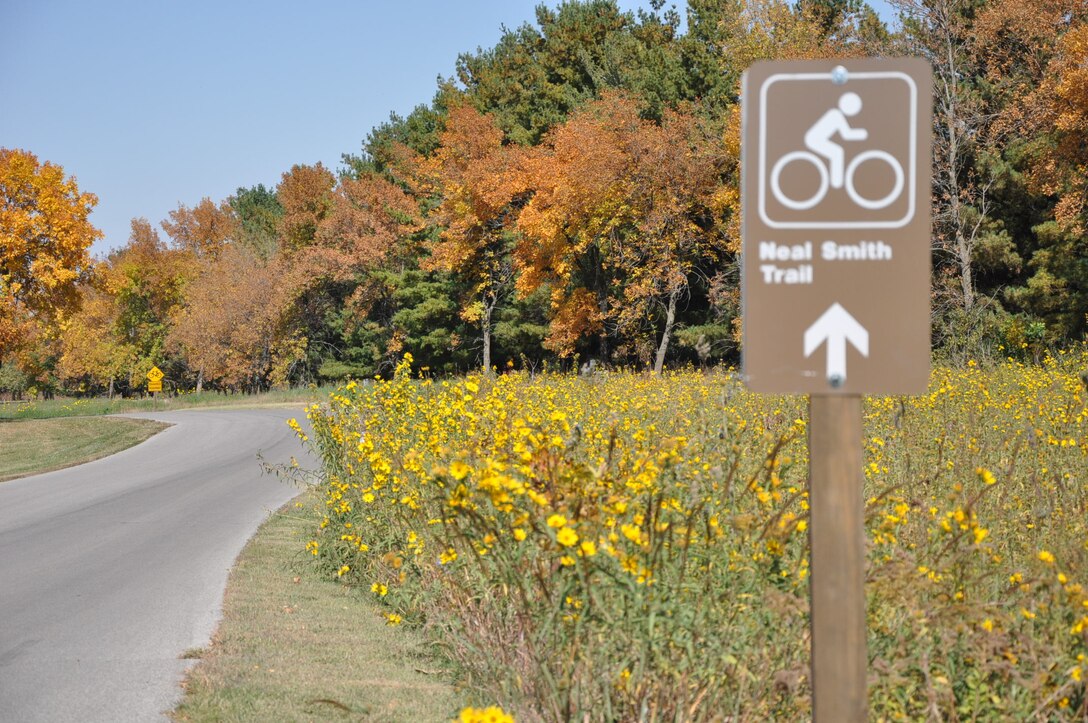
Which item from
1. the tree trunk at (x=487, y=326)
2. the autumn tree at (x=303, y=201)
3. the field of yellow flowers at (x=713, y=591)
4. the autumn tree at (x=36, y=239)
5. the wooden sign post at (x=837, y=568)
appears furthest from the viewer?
the autumn tree at (x=303, y=201)

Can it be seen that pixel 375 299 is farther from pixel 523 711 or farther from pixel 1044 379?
pixel 523 711

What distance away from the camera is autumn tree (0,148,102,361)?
108 feet

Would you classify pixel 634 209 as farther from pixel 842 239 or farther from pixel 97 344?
pixel 97 344

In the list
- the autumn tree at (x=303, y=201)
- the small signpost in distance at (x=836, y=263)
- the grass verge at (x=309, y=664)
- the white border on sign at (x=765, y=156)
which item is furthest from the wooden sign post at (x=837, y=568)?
the autumn tree at (x=303, y=201)

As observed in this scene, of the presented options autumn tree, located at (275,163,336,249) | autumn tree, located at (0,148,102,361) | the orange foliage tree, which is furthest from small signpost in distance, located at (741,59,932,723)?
autumn tree, located at (275,163,336,249)

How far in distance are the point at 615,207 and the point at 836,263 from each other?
96.5ft

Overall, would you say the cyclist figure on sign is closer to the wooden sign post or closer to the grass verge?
the wooden sign post

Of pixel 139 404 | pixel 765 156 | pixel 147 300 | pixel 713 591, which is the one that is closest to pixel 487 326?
pixel 139 404

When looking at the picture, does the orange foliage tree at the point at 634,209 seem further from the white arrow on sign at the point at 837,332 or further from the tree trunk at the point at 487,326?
the white arrow on sign at the point at 837,332

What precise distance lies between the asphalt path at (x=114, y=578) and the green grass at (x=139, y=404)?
844 inches

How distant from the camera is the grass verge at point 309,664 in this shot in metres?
4.77

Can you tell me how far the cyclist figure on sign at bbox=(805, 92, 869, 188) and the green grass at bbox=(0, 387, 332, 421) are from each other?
3496 cm

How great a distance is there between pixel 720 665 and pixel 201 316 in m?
Result: 59.8

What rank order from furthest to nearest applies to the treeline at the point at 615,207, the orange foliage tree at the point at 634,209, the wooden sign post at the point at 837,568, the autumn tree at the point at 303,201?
the autumn tree at the point at 303,201 < the orange foliage tree at the point at 634,209 < the treeline at the point at 615,207 < the wooden sign post at the point at 837,568
